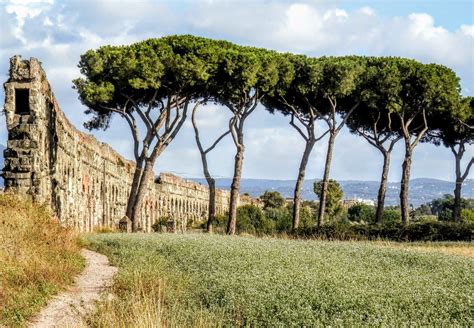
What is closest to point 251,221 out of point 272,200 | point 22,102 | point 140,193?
point 140,193

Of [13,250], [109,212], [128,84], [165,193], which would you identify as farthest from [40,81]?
[165,193]

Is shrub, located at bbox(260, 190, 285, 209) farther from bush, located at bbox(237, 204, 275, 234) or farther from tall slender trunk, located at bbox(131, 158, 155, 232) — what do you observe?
tall slender trunk, located at bbox(131, 158, 155, 232)

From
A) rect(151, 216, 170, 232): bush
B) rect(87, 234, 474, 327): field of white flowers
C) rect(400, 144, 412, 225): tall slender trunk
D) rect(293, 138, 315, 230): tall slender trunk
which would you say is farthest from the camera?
rect(151, 216, 170, 232): bush

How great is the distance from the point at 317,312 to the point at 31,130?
18.7 m

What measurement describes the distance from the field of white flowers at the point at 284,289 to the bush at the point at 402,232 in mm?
13362

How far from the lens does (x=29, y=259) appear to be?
15.5 meters

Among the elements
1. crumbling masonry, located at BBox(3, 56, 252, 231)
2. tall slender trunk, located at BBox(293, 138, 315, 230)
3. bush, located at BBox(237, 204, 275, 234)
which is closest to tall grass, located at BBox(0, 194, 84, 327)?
crumbling masonry, located at BBox(3, 56, 252, 231)

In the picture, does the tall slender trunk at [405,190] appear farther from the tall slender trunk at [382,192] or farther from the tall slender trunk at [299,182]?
the tall slender trunk at [299,182]

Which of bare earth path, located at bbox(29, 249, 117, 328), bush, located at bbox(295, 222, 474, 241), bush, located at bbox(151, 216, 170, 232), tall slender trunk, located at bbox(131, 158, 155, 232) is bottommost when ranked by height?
bush, located at bbox(151, 216, 170, 232)

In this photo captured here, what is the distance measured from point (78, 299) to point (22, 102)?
16.2 meters

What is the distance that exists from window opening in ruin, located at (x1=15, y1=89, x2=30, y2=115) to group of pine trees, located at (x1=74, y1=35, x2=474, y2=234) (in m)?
9.77

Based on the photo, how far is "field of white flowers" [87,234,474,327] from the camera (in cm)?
1138

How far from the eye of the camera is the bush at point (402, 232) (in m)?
34.3

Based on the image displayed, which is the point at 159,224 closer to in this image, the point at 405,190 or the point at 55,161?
the point at 405,190
